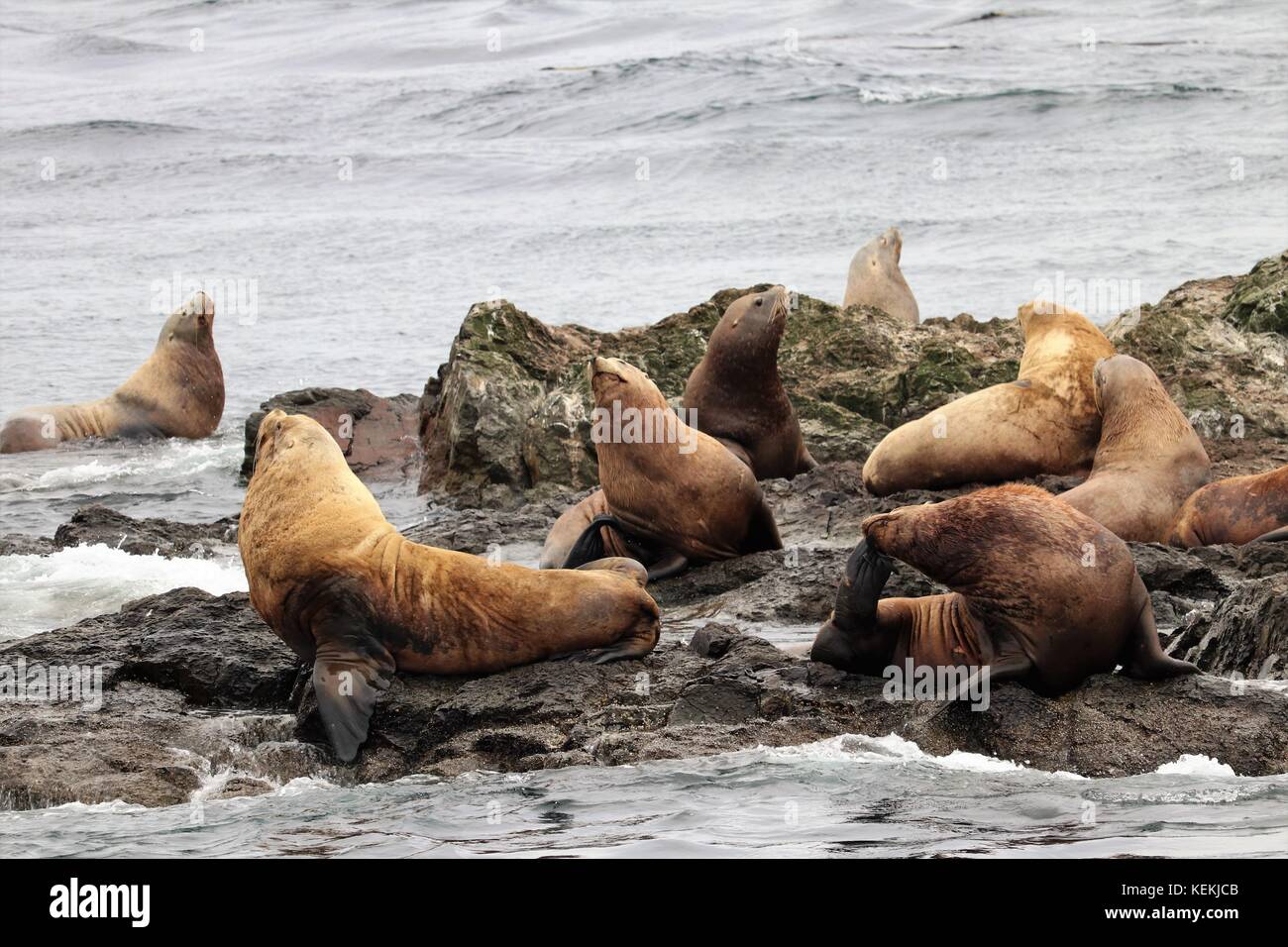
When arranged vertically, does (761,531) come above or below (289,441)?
below

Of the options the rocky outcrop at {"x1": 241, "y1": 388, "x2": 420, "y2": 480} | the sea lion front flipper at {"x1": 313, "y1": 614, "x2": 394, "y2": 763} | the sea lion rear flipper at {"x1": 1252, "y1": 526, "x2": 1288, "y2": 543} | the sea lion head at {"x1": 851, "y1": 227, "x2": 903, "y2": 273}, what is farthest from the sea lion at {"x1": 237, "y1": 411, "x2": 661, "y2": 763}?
the sea lion head at {"x1": 851, "y1": 227, "x2": 903, "y2": 273}

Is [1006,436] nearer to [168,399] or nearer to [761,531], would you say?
[761,531]

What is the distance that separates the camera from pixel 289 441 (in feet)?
24.6

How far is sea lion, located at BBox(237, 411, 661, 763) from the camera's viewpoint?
6902 millimetres

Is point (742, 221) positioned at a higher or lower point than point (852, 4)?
lower

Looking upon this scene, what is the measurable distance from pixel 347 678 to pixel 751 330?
5.12m

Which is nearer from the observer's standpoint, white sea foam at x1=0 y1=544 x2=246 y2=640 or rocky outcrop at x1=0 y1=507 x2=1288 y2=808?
rocky outcrop at x1=0 y1=507 x2=1288 y2=808

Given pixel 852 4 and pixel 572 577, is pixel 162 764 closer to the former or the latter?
pixel 572 577

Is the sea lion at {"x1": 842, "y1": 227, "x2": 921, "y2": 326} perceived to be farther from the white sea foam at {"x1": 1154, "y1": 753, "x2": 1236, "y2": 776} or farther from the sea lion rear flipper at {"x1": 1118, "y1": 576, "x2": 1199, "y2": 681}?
the white sea foam at {"x1": 1154, "y1": 753, "x2": 1236, "y2": 776}

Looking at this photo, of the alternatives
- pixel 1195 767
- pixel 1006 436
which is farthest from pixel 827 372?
pixel 1195 767

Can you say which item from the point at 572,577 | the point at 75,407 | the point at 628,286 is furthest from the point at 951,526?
the point at 628,286

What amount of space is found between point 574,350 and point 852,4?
3866cm

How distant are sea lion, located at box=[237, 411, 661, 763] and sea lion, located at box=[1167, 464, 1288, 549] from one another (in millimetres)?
3510
